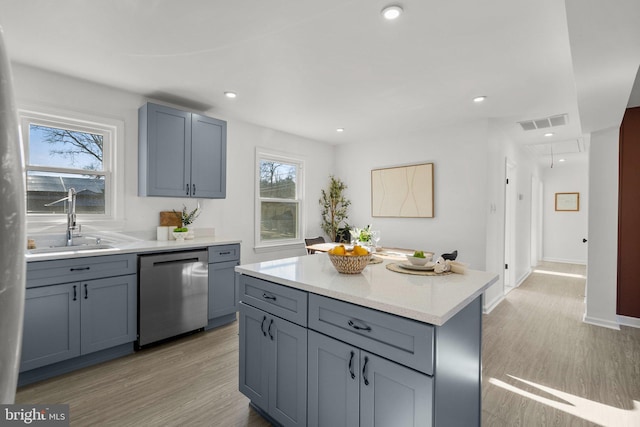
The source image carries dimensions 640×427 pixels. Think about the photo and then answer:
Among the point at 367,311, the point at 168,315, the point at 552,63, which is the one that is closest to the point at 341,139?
the point at 552,63

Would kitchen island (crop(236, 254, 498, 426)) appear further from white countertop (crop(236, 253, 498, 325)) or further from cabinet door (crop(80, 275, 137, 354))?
cabinet door (crop(80, 275, 137, 354))

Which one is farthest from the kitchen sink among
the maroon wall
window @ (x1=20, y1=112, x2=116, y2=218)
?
the maroon wall

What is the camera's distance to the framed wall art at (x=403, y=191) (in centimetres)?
455

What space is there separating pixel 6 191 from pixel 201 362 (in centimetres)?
289

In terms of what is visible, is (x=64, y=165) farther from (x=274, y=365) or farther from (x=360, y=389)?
(x=360, y=389)

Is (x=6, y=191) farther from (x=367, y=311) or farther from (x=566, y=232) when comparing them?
(x=566, y=232)

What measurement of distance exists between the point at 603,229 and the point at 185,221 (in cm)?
482

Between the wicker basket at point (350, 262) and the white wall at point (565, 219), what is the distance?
8080 millimetres

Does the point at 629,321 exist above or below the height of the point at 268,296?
below

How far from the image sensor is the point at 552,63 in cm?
258

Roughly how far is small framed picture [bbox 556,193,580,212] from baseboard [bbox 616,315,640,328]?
16.0ft

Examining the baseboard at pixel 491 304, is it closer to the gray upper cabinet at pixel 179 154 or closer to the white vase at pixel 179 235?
the gray upper cabinet at pixel 179 154

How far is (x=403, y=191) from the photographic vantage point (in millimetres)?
4840

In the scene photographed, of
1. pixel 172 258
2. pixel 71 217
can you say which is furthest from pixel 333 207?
pixel 71 217
